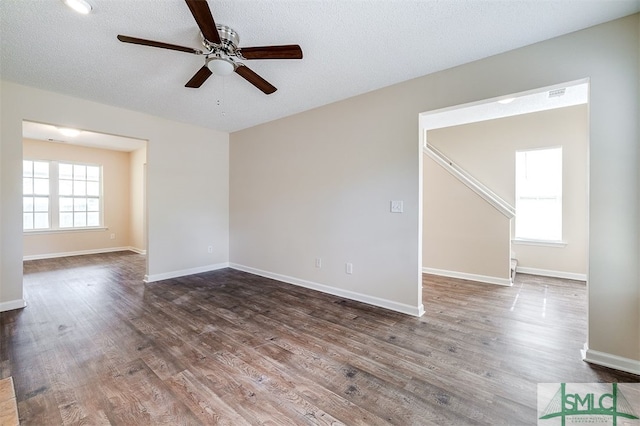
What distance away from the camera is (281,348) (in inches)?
88.7

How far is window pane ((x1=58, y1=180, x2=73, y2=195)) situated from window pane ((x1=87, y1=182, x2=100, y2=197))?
13.2 inches

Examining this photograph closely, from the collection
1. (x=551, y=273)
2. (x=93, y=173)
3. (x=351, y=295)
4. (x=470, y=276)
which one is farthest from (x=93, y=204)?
(x=551, y=273)

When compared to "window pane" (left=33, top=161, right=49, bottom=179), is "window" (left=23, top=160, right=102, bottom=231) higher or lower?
lower

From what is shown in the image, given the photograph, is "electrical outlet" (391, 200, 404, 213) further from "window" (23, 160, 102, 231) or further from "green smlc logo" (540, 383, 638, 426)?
"window" (23, 160, 102, 231)

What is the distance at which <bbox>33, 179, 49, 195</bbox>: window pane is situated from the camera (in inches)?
230

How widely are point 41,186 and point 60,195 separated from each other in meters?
0.36

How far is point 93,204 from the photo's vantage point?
22.0ft

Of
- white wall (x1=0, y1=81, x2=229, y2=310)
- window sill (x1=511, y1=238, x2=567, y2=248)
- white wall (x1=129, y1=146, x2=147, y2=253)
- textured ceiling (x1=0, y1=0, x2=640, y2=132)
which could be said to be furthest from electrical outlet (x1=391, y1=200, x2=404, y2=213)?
white wall (x1=129, y1=146, x2=147, y2=253)

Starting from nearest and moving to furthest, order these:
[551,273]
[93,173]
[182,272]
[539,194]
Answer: [551,273], [182,272], [539,194], [93,173]

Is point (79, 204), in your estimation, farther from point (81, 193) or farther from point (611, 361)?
point (611, 361)

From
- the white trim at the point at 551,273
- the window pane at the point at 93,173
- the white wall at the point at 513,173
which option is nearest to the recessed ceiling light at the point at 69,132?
the window pane at the point at 93,173

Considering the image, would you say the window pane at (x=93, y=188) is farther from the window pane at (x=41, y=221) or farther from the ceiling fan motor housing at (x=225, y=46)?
the ceiling fan motor housing at (x=225, y=46)

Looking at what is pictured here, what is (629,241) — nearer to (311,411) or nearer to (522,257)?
(311,411)

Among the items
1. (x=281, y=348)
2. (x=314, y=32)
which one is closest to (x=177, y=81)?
(x=314, y=32)
